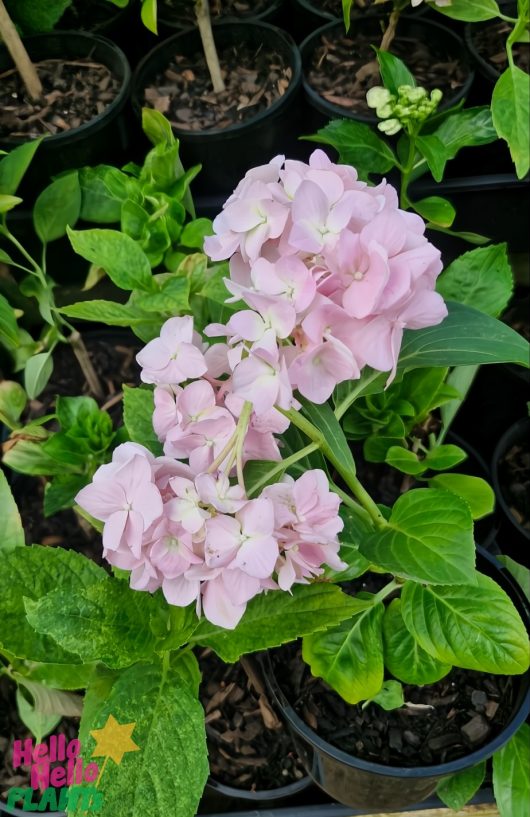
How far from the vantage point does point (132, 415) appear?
2.17 ft

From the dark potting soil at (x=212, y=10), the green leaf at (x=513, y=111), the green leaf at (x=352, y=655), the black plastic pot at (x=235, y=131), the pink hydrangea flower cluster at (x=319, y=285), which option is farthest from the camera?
the dark potting soil at (x=212, y=10)

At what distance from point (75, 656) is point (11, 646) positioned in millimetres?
53

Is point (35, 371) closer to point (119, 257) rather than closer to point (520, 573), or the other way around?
point (119, 257)

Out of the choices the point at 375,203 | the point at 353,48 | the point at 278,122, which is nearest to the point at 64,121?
the point at 278,122

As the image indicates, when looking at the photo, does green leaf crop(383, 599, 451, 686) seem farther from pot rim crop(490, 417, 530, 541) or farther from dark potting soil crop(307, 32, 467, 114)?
dark potting soil crop(307, 32, 467, 114)

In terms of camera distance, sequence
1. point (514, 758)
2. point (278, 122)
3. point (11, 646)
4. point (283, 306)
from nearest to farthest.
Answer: point (283, 306) < point (11, 646) < point (514, 758) < point (278, 122)

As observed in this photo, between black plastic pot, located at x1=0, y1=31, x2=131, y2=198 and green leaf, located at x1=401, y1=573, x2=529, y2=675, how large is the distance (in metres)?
0.72

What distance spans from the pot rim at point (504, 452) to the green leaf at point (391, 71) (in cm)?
52

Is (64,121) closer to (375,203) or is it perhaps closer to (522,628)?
(375,203)

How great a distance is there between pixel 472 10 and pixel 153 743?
0.91 m

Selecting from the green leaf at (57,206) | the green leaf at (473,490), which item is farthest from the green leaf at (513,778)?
the green leaf at (57,206)

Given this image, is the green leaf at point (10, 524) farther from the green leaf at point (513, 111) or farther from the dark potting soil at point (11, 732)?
the green leaf at point (513, 111)

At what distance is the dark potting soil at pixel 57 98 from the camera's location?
1.01 metres

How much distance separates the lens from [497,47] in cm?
110
